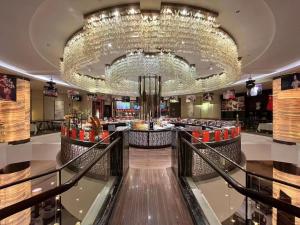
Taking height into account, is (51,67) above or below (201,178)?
above

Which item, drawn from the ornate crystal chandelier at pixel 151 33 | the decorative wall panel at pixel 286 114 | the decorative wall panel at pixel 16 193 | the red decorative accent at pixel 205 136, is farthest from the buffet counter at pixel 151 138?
the decorative wall panel at pixel 286 114

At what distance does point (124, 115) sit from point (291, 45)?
18.2 metres

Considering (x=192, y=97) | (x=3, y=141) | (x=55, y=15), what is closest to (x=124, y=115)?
(x=192, y=97)

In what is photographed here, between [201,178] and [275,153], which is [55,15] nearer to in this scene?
[201,178]

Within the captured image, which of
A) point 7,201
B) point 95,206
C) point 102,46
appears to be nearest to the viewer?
point 95,206

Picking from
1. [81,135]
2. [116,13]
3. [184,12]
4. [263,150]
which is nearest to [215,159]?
[184,12]

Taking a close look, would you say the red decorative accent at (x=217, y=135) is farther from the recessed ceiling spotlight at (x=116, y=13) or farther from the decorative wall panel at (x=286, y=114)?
the recessed ceiling spotlight at (x=116, y=13)

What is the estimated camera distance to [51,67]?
25.2 ft

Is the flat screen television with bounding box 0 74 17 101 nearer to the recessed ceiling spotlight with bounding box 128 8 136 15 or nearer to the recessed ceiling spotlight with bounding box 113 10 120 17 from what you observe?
the recessed ceiling spotlight with bounding box 113 10 120 17

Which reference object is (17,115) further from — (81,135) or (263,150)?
(263,150)

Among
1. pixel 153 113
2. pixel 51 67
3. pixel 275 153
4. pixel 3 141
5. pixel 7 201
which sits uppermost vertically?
pixel 51 67

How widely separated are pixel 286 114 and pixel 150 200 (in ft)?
28.8

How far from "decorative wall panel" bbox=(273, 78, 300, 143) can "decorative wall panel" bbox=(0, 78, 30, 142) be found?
12.6 metres

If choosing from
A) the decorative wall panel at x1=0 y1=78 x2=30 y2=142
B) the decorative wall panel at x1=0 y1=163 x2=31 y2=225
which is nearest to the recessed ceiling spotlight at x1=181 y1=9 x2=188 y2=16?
the decorative wall panel at x1=0 y1=163 x2=31 y2=225
